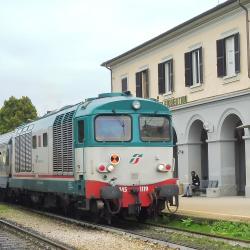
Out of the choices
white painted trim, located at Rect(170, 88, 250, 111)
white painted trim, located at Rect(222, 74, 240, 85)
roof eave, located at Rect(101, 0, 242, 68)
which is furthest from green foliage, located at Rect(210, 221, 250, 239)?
roof eave, located at Rect(101, 0, 242, 68)

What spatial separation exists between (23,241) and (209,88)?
1637 cm

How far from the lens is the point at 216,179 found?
28.1m

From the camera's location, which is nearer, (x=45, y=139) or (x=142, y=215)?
(x=142, y=215)

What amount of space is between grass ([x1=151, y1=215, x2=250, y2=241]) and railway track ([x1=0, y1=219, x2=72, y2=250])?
3.67 metres

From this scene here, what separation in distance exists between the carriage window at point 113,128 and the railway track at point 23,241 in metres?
3.00

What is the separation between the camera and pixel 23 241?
45.2 ft

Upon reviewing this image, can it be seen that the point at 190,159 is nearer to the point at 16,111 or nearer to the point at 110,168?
the point at 110,168

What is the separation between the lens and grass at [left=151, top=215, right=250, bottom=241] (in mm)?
13547

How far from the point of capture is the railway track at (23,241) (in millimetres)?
12570

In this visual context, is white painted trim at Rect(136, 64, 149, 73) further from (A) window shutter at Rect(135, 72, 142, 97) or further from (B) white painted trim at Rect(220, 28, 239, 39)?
(B) white painted trim at Rect(220, 28, 239, 39)

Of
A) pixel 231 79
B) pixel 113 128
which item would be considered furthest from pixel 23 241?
pixel 231 79

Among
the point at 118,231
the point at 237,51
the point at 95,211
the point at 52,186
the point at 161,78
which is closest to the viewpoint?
the point at 118,231

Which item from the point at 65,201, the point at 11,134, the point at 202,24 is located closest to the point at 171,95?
the point at 202,24

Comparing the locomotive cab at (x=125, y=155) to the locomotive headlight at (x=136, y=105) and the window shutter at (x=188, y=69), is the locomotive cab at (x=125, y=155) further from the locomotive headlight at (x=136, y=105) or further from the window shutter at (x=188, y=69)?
the window shutter at (x=188, y=69)
